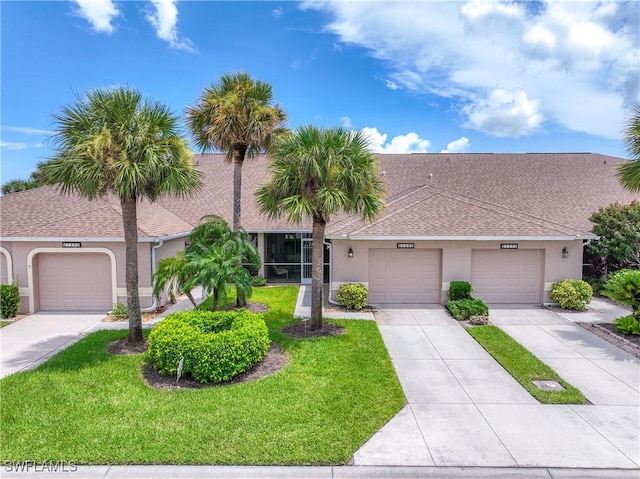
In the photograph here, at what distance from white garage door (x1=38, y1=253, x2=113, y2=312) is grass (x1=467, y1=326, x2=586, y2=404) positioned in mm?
12485

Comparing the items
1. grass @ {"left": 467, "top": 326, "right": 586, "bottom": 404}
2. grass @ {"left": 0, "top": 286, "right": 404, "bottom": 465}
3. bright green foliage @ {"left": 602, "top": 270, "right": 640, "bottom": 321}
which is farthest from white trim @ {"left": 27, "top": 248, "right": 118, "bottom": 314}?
bright green foliage @ {"left": 602, "top": 270, "right": 640, "bottom": 321}

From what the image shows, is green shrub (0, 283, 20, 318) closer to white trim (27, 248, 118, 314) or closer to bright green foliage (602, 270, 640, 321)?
white trim (27, 248, 118, 314)

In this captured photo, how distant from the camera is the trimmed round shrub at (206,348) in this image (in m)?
7.56

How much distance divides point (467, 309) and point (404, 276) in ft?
8.80

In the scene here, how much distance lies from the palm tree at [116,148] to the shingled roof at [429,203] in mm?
4011

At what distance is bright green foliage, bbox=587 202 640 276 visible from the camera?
14.2m

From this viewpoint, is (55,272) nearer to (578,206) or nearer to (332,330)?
(332,330)

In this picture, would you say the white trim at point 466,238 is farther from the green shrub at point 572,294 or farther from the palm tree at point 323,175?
the palm tree at point 323,175

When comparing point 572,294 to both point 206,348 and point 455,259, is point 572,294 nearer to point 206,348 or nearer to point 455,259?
point 455,259

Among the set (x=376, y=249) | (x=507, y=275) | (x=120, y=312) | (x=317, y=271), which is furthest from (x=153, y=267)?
(x=507, y=275)

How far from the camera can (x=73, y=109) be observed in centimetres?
892

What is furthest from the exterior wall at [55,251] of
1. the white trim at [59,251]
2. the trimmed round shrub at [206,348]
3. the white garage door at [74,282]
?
the trimmed round shrub at [206,348]

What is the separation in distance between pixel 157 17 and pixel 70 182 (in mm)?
6701

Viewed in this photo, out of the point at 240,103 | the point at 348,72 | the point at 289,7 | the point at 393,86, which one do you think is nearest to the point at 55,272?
the point at 240,103
